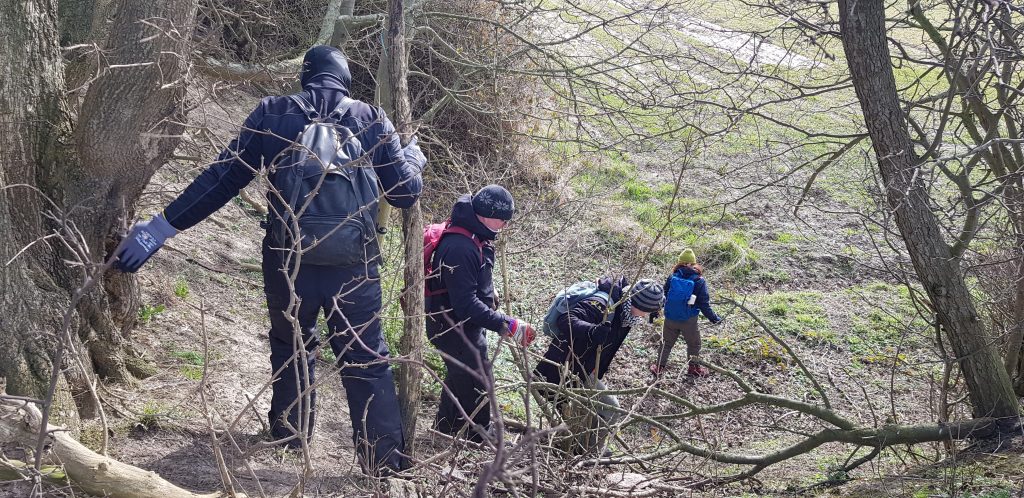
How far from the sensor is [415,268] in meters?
4.55

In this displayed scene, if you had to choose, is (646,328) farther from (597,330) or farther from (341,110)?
(341,110)

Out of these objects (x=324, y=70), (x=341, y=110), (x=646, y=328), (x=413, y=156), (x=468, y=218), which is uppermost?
(x=324, y=70)

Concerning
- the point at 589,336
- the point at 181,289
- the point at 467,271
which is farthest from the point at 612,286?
the point at 181,289

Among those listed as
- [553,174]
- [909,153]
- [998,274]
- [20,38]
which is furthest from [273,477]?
[553,174]

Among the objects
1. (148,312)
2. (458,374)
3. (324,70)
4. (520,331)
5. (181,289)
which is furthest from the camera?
(181,289)

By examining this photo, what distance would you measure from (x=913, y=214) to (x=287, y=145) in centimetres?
323

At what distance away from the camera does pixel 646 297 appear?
514cm

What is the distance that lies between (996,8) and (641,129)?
10120 mm

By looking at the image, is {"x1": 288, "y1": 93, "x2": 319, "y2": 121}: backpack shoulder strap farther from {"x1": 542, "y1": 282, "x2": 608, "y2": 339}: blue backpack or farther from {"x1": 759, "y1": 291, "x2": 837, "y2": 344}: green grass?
{"x1": 759, "y1": 291, "x2": 837, "y2": 344}: green grass

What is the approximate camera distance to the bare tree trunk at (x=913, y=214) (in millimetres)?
4582

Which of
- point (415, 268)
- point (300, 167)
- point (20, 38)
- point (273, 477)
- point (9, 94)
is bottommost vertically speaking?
point (273, 477)

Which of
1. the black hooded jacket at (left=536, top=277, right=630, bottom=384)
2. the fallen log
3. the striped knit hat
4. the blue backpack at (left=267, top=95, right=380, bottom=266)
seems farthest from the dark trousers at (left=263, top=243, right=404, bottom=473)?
the striped knit hat

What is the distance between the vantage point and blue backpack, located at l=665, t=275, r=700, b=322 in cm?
750

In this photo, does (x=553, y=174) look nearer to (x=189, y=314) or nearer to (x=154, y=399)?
(x=189, y=314)
